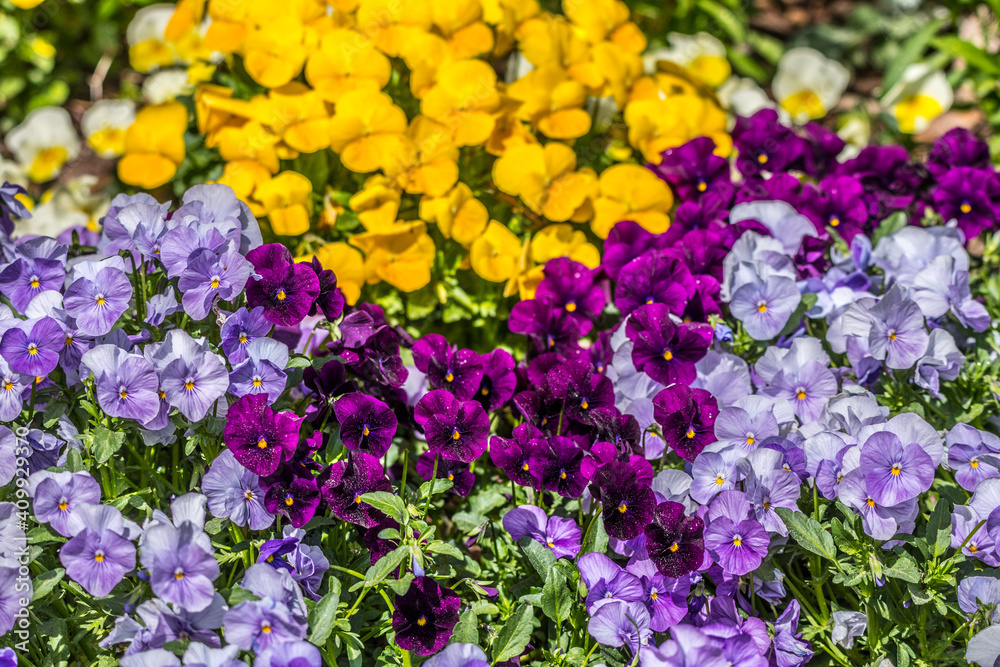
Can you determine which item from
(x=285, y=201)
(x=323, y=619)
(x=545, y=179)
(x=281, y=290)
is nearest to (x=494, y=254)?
(x=545, y=179)

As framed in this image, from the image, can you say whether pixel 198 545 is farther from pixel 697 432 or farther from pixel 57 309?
pixel 697 432

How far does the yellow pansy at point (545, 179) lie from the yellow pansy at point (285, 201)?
56 cm

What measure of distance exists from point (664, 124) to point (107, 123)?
2.28 metres

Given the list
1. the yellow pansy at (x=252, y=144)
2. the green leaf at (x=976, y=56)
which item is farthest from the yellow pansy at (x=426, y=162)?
the green leaf at (x=976, y=56)

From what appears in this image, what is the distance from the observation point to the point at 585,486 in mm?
1653

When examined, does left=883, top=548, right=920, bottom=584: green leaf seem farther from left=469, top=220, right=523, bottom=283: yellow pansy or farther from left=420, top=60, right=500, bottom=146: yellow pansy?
left=420, top=60, right=500, bottom=146: yellow pansy

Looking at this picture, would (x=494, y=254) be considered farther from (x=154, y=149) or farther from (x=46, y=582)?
(x=46, y=582)

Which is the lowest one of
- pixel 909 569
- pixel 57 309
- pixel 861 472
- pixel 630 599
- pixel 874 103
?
pixel 874 103

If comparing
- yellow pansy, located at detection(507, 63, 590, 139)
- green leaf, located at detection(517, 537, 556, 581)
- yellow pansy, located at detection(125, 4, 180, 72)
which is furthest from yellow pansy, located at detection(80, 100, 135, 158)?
green leaf, located at detection(517, 537, 556, 581)

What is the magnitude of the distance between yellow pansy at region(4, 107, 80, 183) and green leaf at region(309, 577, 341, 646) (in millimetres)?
2738

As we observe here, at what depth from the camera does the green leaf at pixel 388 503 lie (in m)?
1.42

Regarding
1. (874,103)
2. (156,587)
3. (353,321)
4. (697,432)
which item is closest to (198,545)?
(156,587)

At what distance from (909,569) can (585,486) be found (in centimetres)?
60

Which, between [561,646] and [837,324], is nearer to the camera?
[561,646]
